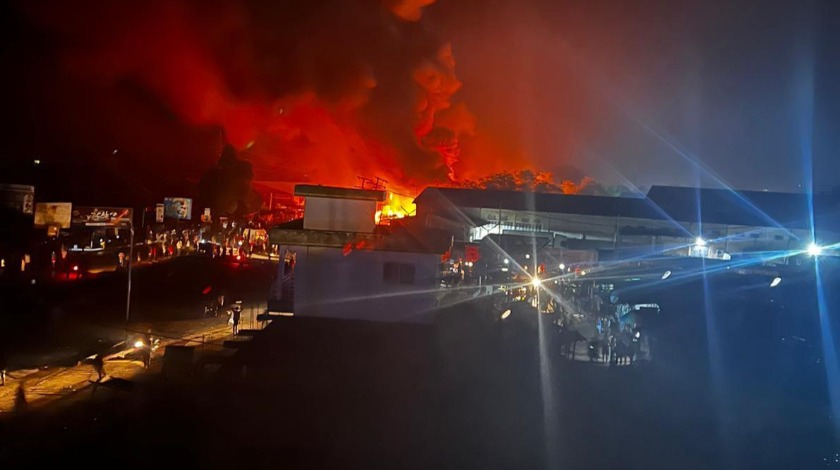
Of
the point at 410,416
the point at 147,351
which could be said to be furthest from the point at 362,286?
the point at 147,351

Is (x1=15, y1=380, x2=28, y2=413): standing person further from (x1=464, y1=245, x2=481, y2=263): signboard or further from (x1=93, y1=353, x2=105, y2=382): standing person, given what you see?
(x1=464, y1=245, x2=481, y2=263): signboard

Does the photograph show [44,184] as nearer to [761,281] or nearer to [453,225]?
[453,225]

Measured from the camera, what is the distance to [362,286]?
8062 millimetres

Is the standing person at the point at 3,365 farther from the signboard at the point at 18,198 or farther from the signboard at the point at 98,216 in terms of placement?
→ the signboard at the point at 98,216

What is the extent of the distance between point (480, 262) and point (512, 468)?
1069 centimetres

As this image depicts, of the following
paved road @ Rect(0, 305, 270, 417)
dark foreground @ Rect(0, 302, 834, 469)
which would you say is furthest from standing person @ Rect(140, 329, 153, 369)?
dark foreground @ Rect(0, 302, 834, 469)

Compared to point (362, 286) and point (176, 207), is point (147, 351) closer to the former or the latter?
point (362, 286)

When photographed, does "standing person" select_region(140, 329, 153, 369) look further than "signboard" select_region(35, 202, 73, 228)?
No

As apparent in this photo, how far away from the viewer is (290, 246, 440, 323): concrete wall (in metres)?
7.97

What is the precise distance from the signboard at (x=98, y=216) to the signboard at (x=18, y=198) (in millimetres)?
1148

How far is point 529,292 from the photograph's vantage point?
12461mm

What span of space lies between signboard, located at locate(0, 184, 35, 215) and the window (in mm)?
12636

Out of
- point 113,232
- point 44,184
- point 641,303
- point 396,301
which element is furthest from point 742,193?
point 44,184

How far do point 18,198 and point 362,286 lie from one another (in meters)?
12.5
